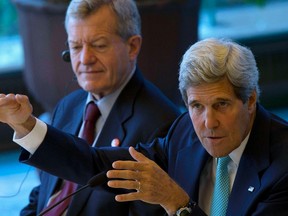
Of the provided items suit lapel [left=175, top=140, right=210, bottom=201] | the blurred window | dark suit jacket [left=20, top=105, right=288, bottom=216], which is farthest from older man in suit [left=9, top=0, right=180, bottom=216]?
the blurred window

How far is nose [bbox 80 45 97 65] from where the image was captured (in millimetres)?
2664

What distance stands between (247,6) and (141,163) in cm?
401

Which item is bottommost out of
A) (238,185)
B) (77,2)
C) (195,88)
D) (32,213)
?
(32,213)

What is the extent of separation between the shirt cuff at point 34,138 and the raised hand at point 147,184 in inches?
14.5

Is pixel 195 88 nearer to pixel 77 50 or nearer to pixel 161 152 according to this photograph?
pixel 161 152

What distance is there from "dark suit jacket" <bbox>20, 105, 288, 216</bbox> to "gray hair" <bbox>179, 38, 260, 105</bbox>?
0.15m

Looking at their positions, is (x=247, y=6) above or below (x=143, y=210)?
above

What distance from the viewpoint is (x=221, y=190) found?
2184 mm

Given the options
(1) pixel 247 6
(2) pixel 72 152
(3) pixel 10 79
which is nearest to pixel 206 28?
(1) pixel 247 6

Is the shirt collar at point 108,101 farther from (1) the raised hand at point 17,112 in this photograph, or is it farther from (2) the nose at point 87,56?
(1) the raised hand at point 17,112

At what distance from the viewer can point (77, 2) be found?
8.56 feet

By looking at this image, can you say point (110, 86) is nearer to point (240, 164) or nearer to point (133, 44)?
point (133, 44)

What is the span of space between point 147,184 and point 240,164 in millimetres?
293

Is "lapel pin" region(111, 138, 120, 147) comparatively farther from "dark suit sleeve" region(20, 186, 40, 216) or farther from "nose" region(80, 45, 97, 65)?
"dark suit sleeve" region(20, 186, 40, 216)
